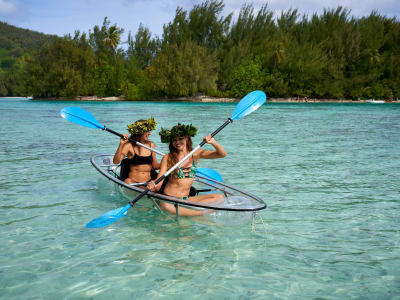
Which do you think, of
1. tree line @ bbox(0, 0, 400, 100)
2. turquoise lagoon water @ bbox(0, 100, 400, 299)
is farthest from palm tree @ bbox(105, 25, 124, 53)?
turquoise lagoon water @ bbox(0, 100, 400, 299)

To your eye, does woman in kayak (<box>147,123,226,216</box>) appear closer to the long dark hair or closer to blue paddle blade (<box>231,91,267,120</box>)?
the long dark hair

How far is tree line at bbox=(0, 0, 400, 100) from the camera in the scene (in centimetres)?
5138

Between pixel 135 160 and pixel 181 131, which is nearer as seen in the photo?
pixel 181 131

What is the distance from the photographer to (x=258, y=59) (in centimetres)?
5322

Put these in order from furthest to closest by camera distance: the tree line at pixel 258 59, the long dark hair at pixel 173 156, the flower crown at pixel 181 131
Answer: the tree line at pixel 258 59, the long dark hair at pixel 173 156, the flower crown at pixel 181 131

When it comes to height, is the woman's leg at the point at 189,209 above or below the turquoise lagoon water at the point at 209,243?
above

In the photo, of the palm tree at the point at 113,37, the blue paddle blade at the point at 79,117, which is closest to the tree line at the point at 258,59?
the palm tree at the point at 113,37

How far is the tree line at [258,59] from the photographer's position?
51.4 metres

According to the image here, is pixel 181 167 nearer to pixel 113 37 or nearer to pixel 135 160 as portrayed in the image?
pixel 135 160

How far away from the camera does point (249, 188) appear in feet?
21.5

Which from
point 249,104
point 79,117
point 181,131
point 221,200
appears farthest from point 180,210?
point 79,117

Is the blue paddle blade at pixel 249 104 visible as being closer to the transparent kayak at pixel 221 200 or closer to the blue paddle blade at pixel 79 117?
the transparent kayak at pixel 221 200

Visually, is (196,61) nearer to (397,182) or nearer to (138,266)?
(397,182)

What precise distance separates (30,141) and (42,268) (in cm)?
963
